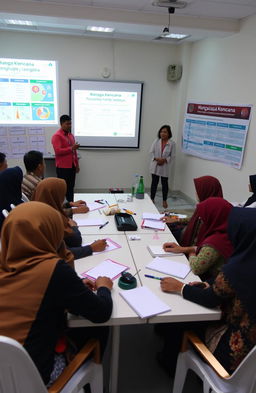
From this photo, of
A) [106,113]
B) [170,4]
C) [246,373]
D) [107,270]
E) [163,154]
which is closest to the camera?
[246,373]

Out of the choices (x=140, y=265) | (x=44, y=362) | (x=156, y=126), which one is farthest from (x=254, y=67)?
(x=44, y=362)

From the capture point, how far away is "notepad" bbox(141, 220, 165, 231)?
7.50ft

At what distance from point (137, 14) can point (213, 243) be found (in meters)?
3.20

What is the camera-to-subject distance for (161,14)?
3.53m

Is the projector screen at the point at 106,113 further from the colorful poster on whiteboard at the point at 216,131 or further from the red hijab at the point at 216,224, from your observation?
the red hijab at the point at 216,224

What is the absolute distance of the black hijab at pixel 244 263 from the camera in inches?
46.3

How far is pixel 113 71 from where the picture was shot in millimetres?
4938

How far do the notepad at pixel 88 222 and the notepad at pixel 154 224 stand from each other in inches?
14.0

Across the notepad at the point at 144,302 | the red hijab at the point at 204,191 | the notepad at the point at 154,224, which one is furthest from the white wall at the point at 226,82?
the notepad at the point at 144,302

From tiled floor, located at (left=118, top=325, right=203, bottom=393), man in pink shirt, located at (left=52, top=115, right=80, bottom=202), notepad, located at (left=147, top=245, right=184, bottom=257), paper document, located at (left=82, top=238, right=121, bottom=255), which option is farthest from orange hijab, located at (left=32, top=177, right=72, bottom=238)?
man in pink shirt, located at (left=52, top=115, right=80, bottom=202)

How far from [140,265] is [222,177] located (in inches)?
110

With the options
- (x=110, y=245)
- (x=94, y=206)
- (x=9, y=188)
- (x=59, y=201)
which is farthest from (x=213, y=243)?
(x=9, y=188)

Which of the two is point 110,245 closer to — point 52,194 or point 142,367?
point 52,194

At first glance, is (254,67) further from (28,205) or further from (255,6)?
(28,205)
